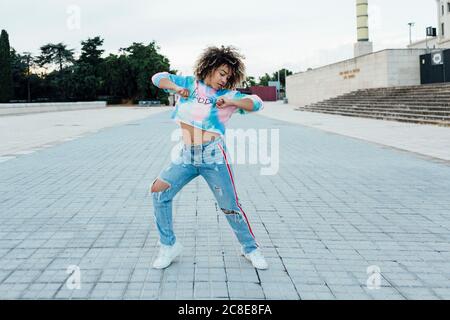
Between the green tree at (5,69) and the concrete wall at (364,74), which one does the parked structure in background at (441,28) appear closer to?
the concrete wall at (364,74)

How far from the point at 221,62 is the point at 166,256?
1552 millimetres

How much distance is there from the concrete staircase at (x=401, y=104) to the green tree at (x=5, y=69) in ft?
140

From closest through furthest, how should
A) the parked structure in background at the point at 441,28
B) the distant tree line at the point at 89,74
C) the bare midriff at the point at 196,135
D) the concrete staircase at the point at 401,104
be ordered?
the bare midriff at the point at 196,135 → the concrete staircase at the point at 401,104 → the parked structure in background at the point at 441,28 → the distant tree line at the point at 89,74

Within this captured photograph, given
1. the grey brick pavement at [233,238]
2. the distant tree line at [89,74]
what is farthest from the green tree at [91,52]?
the grey brick pavement at [233,238]

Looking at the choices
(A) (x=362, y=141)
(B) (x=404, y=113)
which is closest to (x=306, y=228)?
(A) (x=362, y=141)

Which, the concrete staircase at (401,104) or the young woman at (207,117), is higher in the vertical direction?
the concrete staircase at (401,104)

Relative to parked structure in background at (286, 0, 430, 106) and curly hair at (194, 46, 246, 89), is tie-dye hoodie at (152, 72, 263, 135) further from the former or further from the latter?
parked structure in background at (286, 0, 430, 106)

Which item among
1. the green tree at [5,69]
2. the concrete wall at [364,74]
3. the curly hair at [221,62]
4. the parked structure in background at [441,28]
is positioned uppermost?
the parked structure in background at [441,28]

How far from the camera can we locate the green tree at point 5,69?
5756 cm

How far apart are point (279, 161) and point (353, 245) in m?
5.68

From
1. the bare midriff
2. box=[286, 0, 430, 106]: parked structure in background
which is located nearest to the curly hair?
the bare midriff

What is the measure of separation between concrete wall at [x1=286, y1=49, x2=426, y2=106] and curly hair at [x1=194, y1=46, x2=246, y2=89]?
2735cm

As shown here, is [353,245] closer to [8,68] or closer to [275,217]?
[275,217]

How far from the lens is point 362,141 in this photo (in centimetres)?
1317
